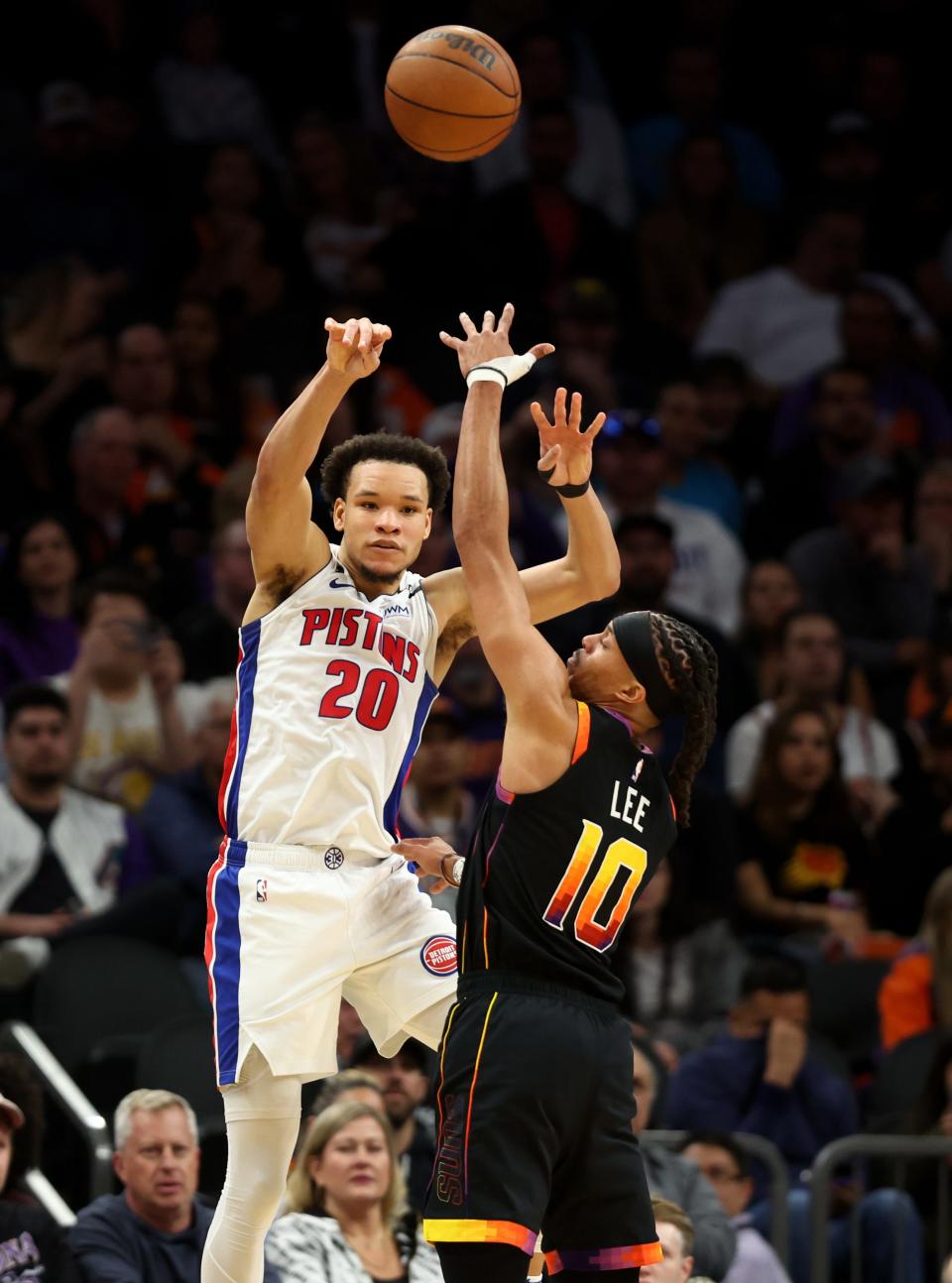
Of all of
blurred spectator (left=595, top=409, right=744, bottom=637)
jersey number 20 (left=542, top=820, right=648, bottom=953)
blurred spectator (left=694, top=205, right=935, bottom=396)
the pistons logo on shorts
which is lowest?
the pistons logo on shorts

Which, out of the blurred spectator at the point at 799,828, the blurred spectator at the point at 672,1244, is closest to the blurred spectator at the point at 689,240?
the blurred spectator at the point at 799,828

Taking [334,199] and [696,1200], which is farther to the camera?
[334,199]

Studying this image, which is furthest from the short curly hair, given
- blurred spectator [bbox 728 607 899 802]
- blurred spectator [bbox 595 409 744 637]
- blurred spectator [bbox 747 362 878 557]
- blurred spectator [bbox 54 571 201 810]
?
blurred spectator [bbox 747 362 878 557]

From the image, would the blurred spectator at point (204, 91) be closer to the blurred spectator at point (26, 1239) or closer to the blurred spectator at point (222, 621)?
the blurred spectator at point (222, 621)

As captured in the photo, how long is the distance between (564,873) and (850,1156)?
3.78m

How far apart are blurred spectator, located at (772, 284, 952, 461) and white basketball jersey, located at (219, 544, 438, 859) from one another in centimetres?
747

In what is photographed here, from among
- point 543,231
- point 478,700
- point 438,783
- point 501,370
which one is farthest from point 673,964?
point 543,231

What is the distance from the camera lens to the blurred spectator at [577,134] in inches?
558

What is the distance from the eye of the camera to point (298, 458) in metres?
5.99

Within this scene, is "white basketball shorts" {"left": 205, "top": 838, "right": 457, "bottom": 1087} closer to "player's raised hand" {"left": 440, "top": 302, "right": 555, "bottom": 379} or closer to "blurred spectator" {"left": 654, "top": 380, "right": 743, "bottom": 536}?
"player's raised hand" {"left": 440, "top": 302, "right": 555, "bottom": 379}

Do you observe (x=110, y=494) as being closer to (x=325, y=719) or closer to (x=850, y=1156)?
(x=850, y=1156)

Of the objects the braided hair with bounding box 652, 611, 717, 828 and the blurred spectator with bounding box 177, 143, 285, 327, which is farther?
the blurred spectator with bounding box 177, 143, 285, 327

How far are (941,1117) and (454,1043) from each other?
4257 mm

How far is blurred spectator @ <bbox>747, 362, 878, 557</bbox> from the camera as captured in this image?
1298 cm
